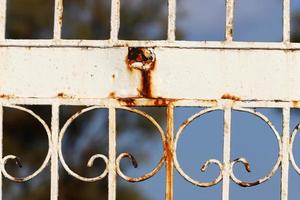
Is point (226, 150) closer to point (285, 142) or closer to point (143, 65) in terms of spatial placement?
point (285, 142)

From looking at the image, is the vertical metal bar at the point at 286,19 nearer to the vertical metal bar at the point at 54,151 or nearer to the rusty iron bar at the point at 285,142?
the rusty iron bar at the point at 285,142

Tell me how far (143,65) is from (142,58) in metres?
0.02

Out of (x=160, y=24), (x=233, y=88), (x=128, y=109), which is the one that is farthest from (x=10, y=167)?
(x=233, y=88)

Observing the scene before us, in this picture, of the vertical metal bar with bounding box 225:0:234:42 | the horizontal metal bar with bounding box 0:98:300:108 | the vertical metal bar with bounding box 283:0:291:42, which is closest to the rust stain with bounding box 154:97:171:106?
the horizontal metal bar with bounding box 0:98:300:108

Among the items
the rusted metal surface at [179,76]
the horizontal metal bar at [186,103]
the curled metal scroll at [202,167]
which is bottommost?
the curled metal scroll at [202,167]

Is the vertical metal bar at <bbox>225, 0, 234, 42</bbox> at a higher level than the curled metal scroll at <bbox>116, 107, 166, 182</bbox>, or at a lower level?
higher

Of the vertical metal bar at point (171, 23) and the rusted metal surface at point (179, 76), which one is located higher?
the vertical metal bar at point (171, 23)

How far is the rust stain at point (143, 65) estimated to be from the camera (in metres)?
1.89

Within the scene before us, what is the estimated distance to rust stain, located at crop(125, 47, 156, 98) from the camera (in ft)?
6.20

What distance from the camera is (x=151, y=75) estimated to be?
189cm

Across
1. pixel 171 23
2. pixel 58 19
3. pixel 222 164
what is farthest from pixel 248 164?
pixel 58 19

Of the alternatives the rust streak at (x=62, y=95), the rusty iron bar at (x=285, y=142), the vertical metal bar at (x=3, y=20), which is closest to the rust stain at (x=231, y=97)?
the rusty iron bar at (x=285, y=142)

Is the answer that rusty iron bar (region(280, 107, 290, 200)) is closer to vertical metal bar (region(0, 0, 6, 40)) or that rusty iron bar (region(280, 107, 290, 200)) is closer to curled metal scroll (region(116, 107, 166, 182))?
curled metal scroll (region(116, 107, 166, 182))

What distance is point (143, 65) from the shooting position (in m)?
1.90
